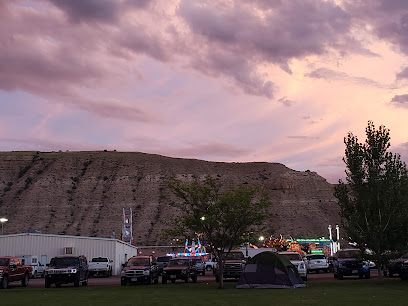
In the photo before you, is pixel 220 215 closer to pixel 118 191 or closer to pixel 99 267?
pixel 99 267

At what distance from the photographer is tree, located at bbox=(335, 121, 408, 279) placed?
1238 inches

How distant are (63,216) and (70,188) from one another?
1565 centimetres

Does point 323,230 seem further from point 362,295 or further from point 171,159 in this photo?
point 362,295

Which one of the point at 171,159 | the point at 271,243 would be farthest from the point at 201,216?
the point at 171,159

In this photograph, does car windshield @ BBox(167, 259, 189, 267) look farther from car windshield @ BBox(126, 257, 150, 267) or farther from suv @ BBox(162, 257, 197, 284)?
car windshield @ BBox(126, 257, 150, 267)

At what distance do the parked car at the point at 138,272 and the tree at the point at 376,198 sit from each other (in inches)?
504

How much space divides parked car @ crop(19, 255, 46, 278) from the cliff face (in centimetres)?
4576

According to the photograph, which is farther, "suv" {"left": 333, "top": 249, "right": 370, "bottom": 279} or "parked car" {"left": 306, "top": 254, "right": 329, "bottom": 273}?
"parked car" {"left": 306, "top": 254, "right": 329, "bottom": 273}

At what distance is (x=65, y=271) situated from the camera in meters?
32.7

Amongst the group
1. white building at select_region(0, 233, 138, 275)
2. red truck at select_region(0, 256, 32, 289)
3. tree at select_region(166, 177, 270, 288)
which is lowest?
red truck at select_region(0, 256, 32, 289)

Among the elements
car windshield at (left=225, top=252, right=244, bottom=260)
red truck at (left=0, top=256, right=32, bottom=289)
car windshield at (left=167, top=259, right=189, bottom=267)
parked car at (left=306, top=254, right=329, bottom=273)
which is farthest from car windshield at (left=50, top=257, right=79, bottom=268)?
parked car at (left=306, top=254, right=329, bottom=273)

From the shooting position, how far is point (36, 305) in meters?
19.3

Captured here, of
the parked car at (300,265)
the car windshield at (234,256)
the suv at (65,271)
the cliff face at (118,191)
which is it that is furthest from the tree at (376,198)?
the cliff face at (118,191)

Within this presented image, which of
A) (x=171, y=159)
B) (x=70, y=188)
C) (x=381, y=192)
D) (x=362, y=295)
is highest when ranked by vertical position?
(x=171, y=159)
